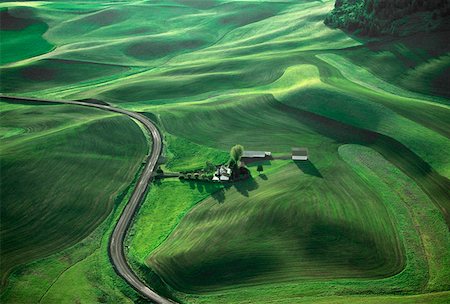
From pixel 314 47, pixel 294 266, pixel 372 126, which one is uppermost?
pixel 314 47

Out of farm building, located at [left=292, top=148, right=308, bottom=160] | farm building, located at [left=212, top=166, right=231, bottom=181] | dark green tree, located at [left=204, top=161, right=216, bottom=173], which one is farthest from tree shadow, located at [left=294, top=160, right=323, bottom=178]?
dark green tree, located at [left=204, top=161, right=216, bottom=173]

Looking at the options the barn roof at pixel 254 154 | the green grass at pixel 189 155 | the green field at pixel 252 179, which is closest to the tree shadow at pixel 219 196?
the green field at pixel 252 179

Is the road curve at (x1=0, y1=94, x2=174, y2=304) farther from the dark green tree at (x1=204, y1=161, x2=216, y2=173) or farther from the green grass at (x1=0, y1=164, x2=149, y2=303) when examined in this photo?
the dark green tree at (x1=204, y1=161, x2=216, y2=173)

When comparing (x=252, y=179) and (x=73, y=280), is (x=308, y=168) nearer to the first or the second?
(x=252, y=179)

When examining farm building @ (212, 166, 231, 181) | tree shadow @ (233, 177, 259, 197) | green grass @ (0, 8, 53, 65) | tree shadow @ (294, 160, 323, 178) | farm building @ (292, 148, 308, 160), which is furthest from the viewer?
green grass @ (0, 8, 53, 65)

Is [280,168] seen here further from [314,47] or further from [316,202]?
[314,47]

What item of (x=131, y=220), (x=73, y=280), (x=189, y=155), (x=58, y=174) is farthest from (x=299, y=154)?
(x=73, y=280)

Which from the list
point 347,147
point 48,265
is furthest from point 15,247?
point 347,147
